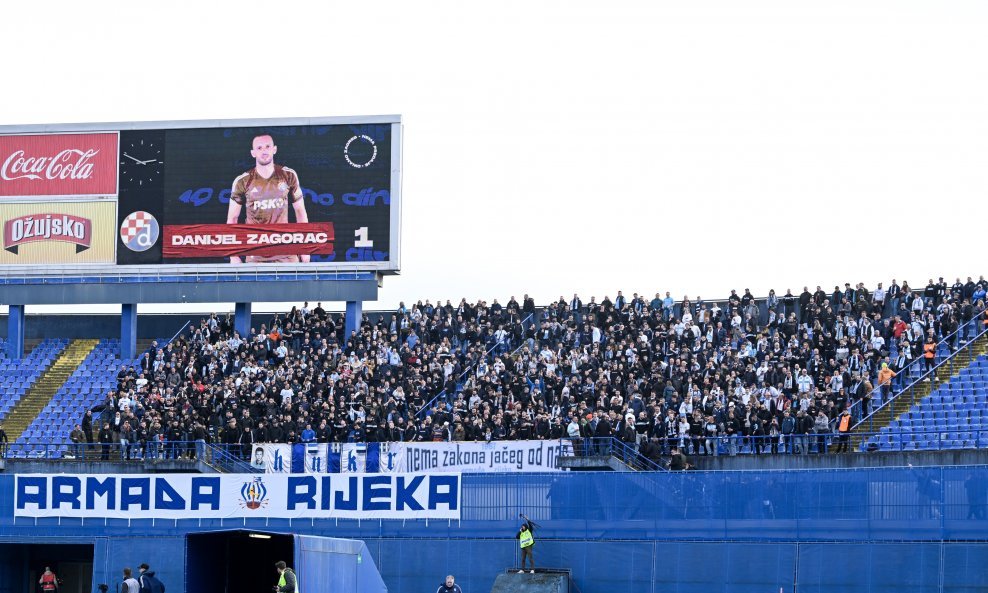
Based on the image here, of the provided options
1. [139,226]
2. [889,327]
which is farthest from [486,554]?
[139,226]

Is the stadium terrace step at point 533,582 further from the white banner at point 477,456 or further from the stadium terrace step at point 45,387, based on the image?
the stadium terrace step at point 45,387

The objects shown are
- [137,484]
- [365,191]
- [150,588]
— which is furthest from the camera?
[365,191]

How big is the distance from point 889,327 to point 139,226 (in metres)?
24.4

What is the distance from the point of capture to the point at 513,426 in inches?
1711

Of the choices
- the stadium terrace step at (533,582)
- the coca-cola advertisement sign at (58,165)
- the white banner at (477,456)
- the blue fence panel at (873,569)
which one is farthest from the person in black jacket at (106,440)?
the blue fence panel at (873,569)

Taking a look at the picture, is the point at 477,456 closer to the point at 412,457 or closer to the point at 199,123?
the point at 412,457

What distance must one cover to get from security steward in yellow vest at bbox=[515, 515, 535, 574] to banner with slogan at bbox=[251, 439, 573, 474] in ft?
10.2

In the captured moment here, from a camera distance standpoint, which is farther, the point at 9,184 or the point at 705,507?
the point at 9,184

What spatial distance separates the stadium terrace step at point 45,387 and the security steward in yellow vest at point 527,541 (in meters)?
19.6

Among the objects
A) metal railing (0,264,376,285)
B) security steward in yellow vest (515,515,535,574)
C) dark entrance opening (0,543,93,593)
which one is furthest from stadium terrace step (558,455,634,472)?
dark entrance opening (0,543,93,593)

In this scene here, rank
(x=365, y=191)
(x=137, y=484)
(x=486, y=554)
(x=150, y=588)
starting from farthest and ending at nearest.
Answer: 1. (x=365, y=191)
2. (x=137, y=484)
3. (x=486, y=554)
4. (x=150, y=588)

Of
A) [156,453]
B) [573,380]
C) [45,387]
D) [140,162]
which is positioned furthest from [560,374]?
[45,387]

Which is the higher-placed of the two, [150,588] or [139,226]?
[139,226]

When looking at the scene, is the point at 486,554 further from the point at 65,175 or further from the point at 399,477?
the point at 65,175
